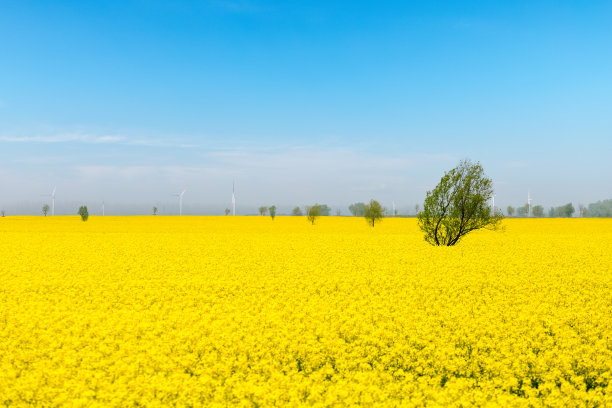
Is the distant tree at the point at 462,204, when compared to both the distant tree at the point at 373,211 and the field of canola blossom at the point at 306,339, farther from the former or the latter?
the distant tree at the point at 373,211

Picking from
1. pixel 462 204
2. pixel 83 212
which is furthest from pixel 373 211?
pixel 83 212

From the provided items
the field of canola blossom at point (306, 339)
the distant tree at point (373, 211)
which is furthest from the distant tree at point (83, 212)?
the field of canola blossom at point (306, 339)

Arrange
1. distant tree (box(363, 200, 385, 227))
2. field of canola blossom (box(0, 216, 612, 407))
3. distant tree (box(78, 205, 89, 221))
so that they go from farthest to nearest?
distant tree (box(78, 205, 89, 221)) < distant tree (box(363, 200, 385, 227)) < field of canola blossom (box(0, 216, 612, 407))

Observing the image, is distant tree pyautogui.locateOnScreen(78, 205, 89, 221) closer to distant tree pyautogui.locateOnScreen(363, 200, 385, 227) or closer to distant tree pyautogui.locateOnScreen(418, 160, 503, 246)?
distant tree pyautogui.locateOnScreen(363, 200, 385, 227)

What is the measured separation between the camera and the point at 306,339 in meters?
12.8

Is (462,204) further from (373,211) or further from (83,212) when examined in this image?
(83,212)

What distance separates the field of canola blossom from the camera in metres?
9.40

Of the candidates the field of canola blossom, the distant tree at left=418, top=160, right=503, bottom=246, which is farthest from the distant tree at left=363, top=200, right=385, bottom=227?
the field of canola blossom

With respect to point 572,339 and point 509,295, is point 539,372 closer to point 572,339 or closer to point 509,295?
point 572,339

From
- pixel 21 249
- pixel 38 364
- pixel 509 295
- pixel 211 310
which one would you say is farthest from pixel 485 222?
pixel 21 249

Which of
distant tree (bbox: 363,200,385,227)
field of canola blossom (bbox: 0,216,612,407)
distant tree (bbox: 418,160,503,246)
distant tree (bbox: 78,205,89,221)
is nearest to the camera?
field of canola blossom (bbox: 0,216,612,407)

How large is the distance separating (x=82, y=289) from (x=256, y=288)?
800 cm

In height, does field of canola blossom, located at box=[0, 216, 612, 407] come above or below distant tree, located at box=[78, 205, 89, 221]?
below

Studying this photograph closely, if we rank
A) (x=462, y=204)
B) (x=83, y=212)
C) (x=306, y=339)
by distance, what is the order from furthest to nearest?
(x=83, y=212) → (x=462, y=204) → (x=306, y=339)
